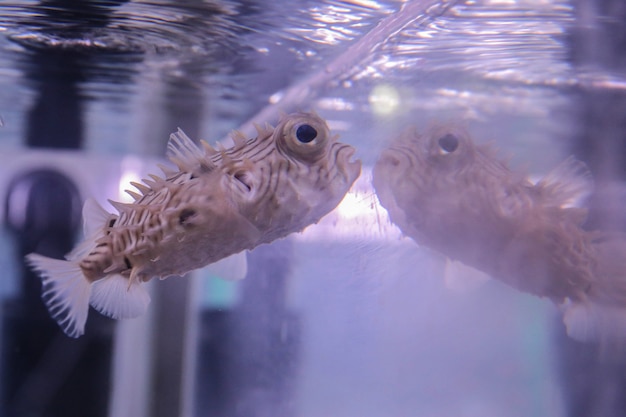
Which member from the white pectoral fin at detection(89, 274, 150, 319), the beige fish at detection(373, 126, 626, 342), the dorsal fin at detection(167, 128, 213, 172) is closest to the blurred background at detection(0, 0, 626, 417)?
the beige fish at detection(373, 126, 626, 342)

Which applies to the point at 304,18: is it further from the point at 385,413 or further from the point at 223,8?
the point at 385,413

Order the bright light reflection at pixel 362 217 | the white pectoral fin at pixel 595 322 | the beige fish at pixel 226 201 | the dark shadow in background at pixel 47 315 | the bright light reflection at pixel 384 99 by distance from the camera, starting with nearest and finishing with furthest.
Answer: the beige fish at pixel 226 201
the bright light reflection at pixel 362 217
the white pectoral fin at pixel 595 322
the bright light reflection at pixel 384 99
the dark shadow in background at pixel 47 315

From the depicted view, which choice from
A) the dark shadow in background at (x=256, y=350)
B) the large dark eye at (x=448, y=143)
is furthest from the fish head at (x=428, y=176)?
the dark shadow in background at (x=256, y=350)

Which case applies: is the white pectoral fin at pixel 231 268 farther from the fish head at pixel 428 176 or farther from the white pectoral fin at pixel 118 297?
the fish head at pixel 428 176

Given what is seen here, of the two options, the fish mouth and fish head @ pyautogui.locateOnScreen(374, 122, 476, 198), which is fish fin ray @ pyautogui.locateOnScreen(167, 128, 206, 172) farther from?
fish head @ pyautogui.locateOnScreen(374, 122, 476, 198)

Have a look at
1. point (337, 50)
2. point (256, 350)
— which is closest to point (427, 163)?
point (337, 50)

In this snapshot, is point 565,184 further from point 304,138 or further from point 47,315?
point 47,315

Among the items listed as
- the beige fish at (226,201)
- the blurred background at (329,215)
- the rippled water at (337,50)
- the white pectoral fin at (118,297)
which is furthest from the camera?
the rippled water at (337,50)
